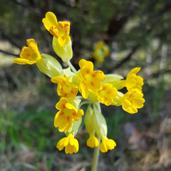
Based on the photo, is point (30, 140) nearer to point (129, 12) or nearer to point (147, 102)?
point (147, 102)

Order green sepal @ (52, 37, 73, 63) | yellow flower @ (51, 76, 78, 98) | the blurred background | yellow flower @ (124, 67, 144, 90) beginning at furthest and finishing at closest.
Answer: the blurred background
green sepal @ (52, 37, 73, 63)
yellow flower @ (124, 67, 144, 90)
yellow flower @ (51, 76, 78, 98)

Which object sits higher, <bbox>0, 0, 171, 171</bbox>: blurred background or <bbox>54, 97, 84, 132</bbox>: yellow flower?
<bbox>0, 0, 171, 171</bbox>: blurred background

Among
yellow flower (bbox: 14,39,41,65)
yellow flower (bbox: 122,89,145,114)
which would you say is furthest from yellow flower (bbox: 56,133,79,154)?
yellow flower (bbox: 14,39,41,65)

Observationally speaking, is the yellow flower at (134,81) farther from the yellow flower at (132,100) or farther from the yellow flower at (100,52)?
the yellow flower at (100,52)

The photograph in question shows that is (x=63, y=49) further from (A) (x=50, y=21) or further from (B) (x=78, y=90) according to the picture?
(B) (x=78, y=90)

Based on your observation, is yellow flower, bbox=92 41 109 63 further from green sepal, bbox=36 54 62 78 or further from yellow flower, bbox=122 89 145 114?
yellow flower, bbox=122 89 145 114

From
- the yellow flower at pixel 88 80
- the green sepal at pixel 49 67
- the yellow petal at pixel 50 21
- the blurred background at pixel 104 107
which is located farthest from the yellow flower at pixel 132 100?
the blurred background at pixel 104 107

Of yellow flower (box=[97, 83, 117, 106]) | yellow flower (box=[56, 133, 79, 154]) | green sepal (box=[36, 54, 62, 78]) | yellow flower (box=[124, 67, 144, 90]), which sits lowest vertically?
yellow flower (box=[56, 133, 79, 154])
